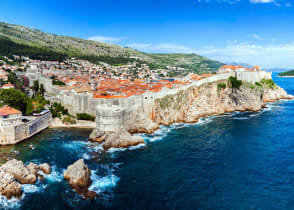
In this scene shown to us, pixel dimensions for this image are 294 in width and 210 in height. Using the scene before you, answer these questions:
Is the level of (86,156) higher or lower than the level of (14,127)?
lower

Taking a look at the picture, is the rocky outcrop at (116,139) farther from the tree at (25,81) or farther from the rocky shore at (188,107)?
the tree at (25,81)

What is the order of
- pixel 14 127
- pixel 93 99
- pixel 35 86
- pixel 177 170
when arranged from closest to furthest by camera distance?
pixel 177 170 → pixel 14 127 → pixel 93 99 → pixel 35 86

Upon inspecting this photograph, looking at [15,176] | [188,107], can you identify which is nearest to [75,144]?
[15,176]

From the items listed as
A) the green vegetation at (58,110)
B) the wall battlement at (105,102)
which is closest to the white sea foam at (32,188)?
the wall battlement at (105,102)

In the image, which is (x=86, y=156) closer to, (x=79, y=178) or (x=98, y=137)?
(x=98, y=137)

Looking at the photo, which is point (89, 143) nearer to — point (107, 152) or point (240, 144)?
point (107, 152)

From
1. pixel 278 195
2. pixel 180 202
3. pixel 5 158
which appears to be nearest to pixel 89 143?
pixel 5 158
